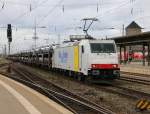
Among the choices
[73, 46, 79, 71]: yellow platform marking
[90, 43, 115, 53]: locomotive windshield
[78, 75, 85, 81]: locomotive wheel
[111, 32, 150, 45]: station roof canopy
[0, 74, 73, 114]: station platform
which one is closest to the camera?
[0, 74, 73, 114]: station platform

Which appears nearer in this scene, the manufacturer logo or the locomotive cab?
the locomotive cab

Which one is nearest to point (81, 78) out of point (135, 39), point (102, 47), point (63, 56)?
point (102, 47)

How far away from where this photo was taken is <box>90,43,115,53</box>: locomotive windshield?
30.4 metres

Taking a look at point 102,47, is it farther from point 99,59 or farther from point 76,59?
point 76,59

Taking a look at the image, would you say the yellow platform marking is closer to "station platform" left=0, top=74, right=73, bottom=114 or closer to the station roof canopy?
"station platform" left=0, top=74, right=73, bottom=114

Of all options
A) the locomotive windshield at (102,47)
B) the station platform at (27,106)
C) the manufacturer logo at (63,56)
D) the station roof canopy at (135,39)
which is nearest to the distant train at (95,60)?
the locomotive windshield at (102,47)

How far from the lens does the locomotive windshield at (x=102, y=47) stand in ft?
99.6

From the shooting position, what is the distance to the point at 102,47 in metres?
30.6

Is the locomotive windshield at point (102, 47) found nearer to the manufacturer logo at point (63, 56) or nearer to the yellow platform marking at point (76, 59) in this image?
the yellow platform marking at point (76, 59)

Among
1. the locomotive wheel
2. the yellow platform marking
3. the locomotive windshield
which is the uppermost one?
the locomotive windshield

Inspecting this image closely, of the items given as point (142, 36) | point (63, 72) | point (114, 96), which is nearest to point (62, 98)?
point (114, 96)

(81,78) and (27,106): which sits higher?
Result: (27,106)

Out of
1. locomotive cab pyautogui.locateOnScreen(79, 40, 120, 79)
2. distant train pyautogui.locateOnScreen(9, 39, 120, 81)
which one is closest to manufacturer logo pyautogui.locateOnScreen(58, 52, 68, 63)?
distant train pyautogui.locateOnScreen(9, 39, 120, 81)

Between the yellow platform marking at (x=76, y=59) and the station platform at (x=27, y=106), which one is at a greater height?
the yellow platform marking at (x=76, y=59)
